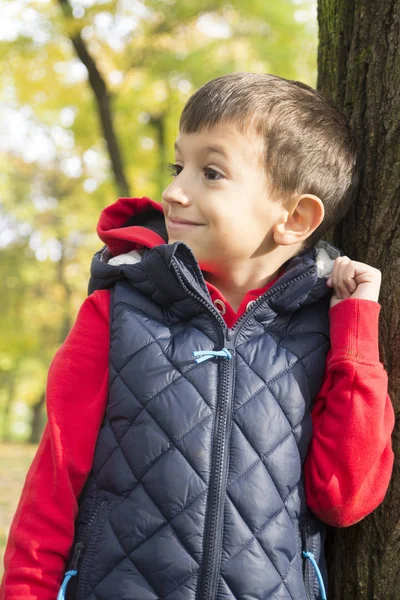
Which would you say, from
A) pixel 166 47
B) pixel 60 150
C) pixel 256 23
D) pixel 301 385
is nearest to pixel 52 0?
pixel 166 47

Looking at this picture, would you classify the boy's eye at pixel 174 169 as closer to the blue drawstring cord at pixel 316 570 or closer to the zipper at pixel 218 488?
the zipper at pixel 218 488

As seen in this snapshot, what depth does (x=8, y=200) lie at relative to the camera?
1712cm

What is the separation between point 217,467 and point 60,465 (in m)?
0.43

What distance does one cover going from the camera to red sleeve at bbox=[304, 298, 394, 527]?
187 cm

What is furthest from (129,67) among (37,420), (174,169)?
(37,420)

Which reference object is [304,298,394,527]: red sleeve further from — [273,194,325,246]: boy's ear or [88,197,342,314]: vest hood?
[273,194,325,246]: boy's ear

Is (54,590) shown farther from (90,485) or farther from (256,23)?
(256,23)

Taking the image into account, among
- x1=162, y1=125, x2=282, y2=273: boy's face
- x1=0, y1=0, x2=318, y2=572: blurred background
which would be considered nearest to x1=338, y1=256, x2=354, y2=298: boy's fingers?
x1=162, y1=125, x2=282, y2=273: boy's face

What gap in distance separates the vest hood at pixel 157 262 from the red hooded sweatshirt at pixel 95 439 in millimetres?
107

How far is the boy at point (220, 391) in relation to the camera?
1.76 m

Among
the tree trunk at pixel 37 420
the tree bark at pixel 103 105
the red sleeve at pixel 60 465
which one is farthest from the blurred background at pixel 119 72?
the red sleeve at pixel 60 465

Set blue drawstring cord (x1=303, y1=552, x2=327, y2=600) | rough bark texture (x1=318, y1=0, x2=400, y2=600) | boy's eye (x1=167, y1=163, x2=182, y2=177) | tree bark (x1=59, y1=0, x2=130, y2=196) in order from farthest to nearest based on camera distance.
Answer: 1. tree bark (x1=59, y1=0, x2=130, y2=196)
2. boy's eye (x1=167, y1=163, x2=182, y2=177)
3. rough bark texture (x1=318, y1=0, x2=400, y2=600)
4. blue drawstring cord (x1=303, y1=552, x2=327, y2=600)

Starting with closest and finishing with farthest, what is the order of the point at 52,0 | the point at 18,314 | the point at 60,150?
the point at 52,0 → the point at 18,314 → the point at 60,150

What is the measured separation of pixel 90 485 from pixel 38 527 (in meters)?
0.17
